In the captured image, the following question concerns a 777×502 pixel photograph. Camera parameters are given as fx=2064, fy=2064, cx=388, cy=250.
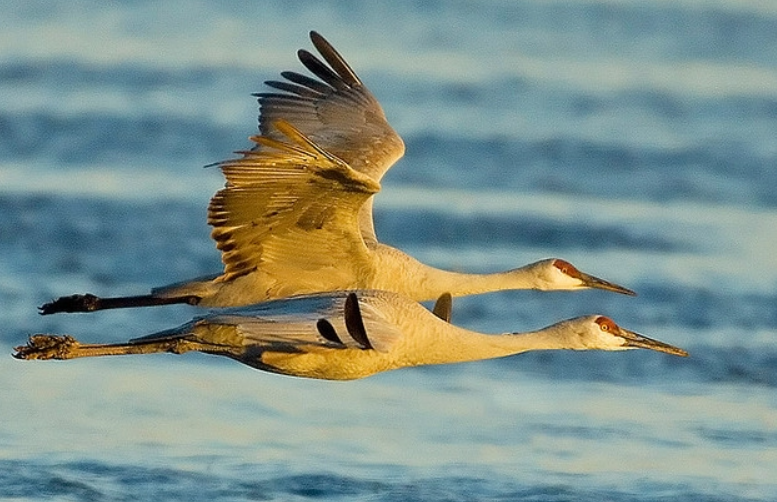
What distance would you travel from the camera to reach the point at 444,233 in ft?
63.1

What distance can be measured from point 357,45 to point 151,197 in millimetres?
5774

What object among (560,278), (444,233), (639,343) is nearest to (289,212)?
(639,343)

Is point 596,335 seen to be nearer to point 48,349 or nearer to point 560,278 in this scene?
point 560,278

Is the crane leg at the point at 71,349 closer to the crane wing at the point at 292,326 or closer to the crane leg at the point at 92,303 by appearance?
the crane wing at the point at 292,326

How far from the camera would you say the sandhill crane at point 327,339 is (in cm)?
1211

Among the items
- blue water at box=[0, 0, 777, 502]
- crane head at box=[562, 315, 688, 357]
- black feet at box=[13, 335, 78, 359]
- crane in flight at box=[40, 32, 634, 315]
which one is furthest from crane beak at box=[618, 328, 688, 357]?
black feet at box=[13, 335, 78, 359]

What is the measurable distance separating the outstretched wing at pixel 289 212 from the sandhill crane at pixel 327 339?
586mm

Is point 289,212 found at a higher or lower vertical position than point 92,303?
higher

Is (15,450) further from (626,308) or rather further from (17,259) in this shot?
(626,308)

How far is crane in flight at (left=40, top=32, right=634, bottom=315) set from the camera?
12539 mm

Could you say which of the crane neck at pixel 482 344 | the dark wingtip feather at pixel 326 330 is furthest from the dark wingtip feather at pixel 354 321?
the crane neck at pixel 482 344

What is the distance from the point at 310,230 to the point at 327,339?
161cm

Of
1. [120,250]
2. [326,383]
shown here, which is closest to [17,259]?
[120,250]

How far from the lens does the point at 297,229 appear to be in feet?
43.2
